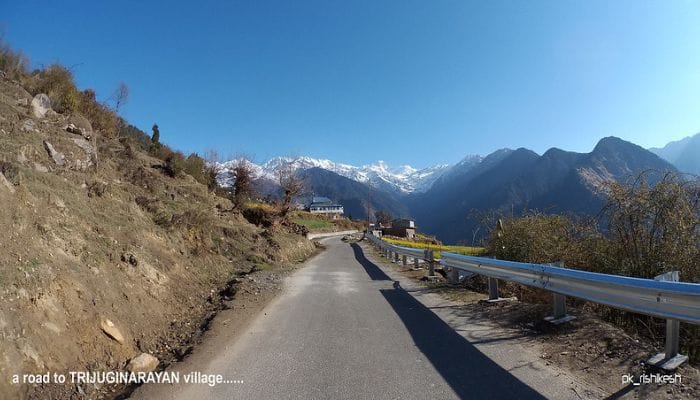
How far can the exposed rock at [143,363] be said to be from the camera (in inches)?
185

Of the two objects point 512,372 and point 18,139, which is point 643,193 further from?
point 18,139

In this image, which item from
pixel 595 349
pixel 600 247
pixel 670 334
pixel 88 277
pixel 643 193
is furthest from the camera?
pixel 600 247

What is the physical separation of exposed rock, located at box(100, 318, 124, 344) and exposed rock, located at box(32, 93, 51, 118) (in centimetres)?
863

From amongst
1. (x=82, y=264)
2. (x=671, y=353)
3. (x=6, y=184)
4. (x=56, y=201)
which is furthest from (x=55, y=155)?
(x=671, y=353)

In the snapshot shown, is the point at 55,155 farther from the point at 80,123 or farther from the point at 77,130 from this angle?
the point at 80,123

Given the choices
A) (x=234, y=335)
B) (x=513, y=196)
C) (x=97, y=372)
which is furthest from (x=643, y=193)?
(x=513, y=196)

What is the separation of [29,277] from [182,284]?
13.8 feet

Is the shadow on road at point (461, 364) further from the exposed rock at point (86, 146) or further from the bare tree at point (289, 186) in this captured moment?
the bare tree at point (289, 186)

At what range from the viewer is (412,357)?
198 inches

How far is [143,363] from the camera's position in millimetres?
4824

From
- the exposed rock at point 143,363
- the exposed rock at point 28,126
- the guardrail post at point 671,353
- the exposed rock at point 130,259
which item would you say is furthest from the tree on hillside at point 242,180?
the guardrail post at point 671,353

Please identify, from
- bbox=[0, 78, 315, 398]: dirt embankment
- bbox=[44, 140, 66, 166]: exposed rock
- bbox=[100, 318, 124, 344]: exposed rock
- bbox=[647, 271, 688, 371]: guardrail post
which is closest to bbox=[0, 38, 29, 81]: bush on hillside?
bbox=[0, 78, 315, 398]: dirt embankment

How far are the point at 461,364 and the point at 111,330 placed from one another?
14.1ft

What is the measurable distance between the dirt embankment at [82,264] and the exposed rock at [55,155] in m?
0.03
